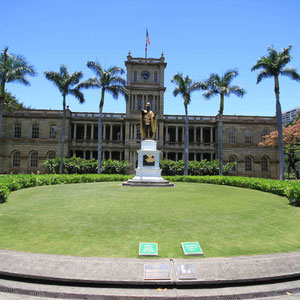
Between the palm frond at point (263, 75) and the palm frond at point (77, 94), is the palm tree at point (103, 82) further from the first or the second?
the palm frond at point (263, 75)

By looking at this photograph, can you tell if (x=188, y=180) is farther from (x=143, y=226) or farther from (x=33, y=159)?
(x=33, y=159)

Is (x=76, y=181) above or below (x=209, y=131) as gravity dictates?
below

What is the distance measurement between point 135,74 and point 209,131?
15747mm

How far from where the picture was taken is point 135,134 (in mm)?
36406

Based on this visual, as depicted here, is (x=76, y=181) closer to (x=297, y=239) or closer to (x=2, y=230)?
(x=2, y=230)

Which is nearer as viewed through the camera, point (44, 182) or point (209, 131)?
point (44, 182)

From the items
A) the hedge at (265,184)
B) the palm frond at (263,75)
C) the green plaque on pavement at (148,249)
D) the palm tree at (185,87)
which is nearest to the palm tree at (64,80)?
the palm tree at (185,87)

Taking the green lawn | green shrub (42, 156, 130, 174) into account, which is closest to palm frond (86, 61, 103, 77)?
green shrub (42, 156, 130, 174)

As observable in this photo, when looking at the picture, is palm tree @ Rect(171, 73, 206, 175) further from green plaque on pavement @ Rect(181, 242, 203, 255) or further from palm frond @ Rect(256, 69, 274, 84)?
green plaque on pavement @ Rect(181, 242, 203, 255)

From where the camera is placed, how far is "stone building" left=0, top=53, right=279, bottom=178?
3569 centimetres

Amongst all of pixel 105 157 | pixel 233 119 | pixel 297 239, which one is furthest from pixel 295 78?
pixel 105 157

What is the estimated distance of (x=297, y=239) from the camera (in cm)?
564

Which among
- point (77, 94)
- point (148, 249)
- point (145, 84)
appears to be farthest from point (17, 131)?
point (148, 249)

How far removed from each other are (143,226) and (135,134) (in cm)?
3043
